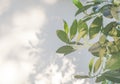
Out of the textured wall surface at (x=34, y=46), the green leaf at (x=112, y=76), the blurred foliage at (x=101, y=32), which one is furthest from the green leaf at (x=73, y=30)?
the textured wall surface at (x=34, y=46)

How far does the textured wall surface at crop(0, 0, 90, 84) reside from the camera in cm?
166

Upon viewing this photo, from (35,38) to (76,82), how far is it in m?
0.44

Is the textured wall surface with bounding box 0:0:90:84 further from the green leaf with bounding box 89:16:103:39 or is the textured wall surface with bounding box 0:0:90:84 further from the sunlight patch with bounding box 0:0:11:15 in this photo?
the green leaf with bounding box 89:16:103:39

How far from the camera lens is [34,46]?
1707mm

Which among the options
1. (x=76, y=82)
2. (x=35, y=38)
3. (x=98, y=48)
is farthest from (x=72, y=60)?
(x=98, y=48)

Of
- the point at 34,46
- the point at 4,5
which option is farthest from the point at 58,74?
the point at 4,5

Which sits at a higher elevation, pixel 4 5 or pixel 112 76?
pixel 4 5

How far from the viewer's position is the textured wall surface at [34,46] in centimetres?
166

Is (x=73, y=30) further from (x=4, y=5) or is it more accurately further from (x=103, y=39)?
(x=4, y=5)

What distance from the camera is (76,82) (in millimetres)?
1776

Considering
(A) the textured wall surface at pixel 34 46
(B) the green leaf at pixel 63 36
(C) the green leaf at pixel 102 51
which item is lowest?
(C) the green leaf at pixel 102 51

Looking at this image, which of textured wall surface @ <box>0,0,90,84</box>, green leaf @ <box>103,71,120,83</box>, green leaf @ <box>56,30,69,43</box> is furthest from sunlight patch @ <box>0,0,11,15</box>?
green leaf @ <box>103,71,120,83</box>

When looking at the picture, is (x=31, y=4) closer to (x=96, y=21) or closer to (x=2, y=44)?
(x=2, y=44)

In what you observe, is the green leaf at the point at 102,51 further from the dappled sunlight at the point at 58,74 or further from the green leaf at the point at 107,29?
the dappled sunlight at the point at 58,74
